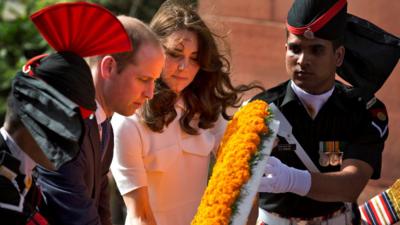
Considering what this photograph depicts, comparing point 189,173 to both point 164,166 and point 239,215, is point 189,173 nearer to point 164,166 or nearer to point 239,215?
point 164,166

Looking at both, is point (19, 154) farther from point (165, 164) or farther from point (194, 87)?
point (194, 87)

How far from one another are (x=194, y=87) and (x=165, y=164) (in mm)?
425

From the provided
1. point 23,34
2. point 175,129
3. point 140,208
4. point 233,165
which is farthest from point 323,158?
point 23,34

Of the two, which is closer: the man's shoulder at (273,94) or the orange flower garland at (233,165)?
the orange flower garland at (233,165)

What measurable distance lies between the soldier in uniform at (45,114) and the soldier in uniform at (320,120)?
1095mm

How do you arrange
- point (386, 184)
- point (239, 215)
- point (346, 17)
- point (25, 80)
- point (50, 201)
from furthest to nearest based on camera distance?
1. point (386, 184)
2. point (346, 17)
3. point (239, 215)
4. point (50, 201)
5. point (25, 80)

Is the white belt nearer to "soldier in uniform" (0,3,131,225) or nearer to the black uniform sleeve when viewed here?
the black uniform sleeve

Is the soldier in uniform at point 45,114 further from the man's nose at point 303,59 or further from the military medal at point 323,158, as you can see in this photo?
the military medal at point 323,158

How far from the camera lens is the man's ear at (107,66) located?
11.0 ft

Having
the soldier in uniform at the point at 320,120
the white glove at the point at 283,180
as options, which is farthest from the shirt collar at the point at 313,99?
the white glove at the point at 283,180

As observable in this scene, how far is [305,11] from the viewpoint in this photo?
155 inches

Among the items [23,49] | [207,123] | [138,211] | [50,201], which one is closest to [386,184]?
[207,123]

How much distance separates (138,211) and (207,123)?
57 centimetres

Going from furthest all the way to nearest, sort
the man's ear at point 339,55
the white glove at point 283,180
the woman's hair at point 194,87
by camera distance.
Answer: the woman's hair at point 194,87 → the man's ear at point 339,55 → the white glove at point 283,180
